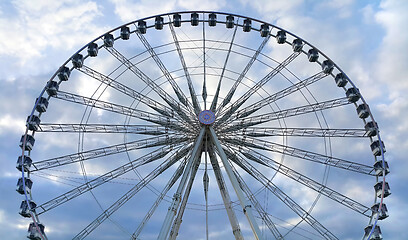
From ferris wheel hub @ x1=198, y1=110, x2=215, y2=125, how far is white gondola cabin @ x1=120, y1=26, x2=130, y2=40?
8.07 metres

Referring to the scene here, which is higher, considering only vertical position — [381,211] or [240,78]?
[240,78]

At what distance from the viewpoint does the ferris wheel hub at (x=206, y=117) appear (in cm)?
2631

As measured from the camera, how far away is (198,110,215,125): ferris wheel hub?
2631cm

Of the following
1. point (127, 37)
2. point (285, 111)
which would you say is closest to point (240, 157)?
point (285, 111)

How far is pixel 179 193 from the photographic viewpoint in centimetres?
2417

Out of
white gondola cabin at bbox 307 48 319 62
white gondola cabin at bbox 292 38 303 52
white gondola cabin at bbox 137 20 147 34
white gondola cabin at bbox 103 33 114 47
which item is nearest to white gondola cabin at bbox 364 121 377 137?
white gondola cabin at bbox 307 48 319 62

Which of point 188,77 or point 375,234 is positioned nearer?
point 375,234

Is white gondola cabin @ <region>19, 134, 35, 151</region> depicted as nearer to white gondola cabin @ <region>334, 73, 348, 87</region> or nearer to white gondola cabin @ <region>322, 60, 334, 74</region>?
white gondola cabin @ <region>322, 60, 334, 74</region>

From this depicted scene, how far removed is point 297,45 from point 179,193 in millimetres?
13345

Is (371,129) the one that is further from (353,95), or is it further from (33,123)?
(33,123)

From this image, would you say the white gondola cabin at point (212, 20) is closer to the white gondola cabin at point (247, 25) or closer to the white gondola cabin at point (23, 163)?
the white gondola cabin at point (247, 25)

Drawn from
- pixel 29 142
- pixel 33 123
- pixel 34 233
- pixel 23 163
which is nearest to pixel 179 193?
pixel 34 233

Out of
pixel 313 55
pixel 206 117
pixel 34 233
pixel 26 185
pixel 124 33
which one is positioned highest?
pixel 124 33

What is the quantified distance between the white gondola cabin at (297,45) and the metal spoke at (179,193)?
356 inches
